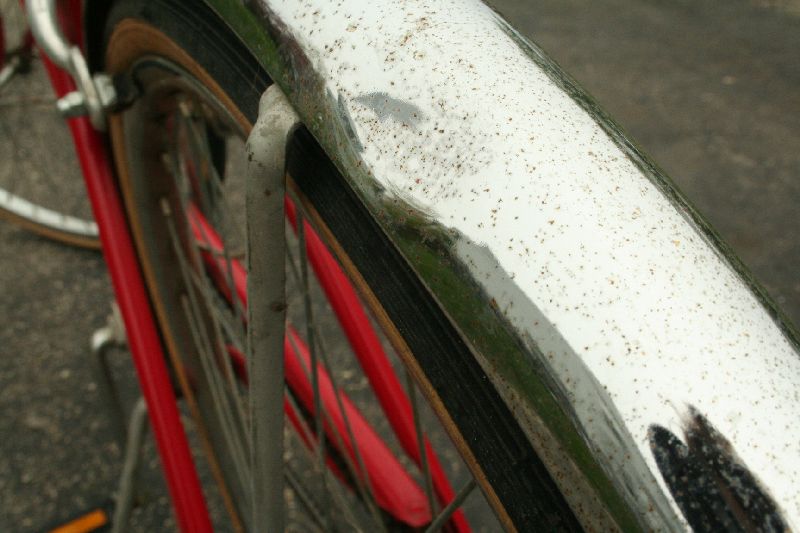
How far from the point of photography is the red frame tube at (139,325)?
0.96 m

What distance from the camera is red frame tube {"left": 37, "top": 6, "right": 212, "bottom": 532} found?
960mm

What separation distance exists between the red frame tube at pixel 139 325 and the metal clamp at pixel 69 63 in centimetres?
7

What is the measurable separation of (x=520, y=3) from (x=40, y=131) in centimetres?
200

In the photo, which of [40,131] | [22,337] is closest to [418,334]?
[22,337]

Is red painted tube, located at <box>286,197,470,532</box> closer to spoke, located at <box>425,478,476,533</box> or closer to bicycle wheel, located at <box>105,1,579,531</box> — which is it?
bicycle wheel, located at <box>105,1,579,531</box>

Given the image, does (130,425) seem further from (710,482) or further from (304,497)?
(710,482)

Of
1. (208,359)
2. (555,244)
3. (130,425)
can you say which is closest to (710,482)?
(555,244)

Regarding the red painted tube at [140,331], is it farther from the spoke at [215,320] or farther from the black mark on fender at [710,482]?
the black mark on fender at [710,482]

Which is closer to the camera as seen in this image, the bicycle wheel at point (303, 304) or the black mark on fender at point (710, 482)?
the black mark on fender at point (710, 482)

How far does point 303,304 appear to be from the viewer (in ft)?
3.35

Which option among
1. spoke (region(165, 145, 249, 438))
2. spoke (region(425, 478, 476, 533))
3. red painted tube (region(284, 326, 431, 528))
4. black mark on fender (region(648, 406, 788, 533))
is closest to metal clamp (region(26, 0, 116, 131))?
spoke (region(165, 145, 249, 438))

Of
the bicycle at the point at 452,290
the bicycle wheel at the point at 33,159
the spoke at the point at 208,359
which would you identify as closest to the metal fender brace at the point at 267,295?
the bicycle at the point at 452,290

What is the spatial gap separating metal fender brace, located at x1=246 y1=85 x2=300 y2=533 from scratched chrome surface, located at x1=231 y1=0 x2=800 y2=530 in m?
0.04

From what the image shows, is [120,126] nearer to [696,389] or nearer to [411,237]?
[411,237]
